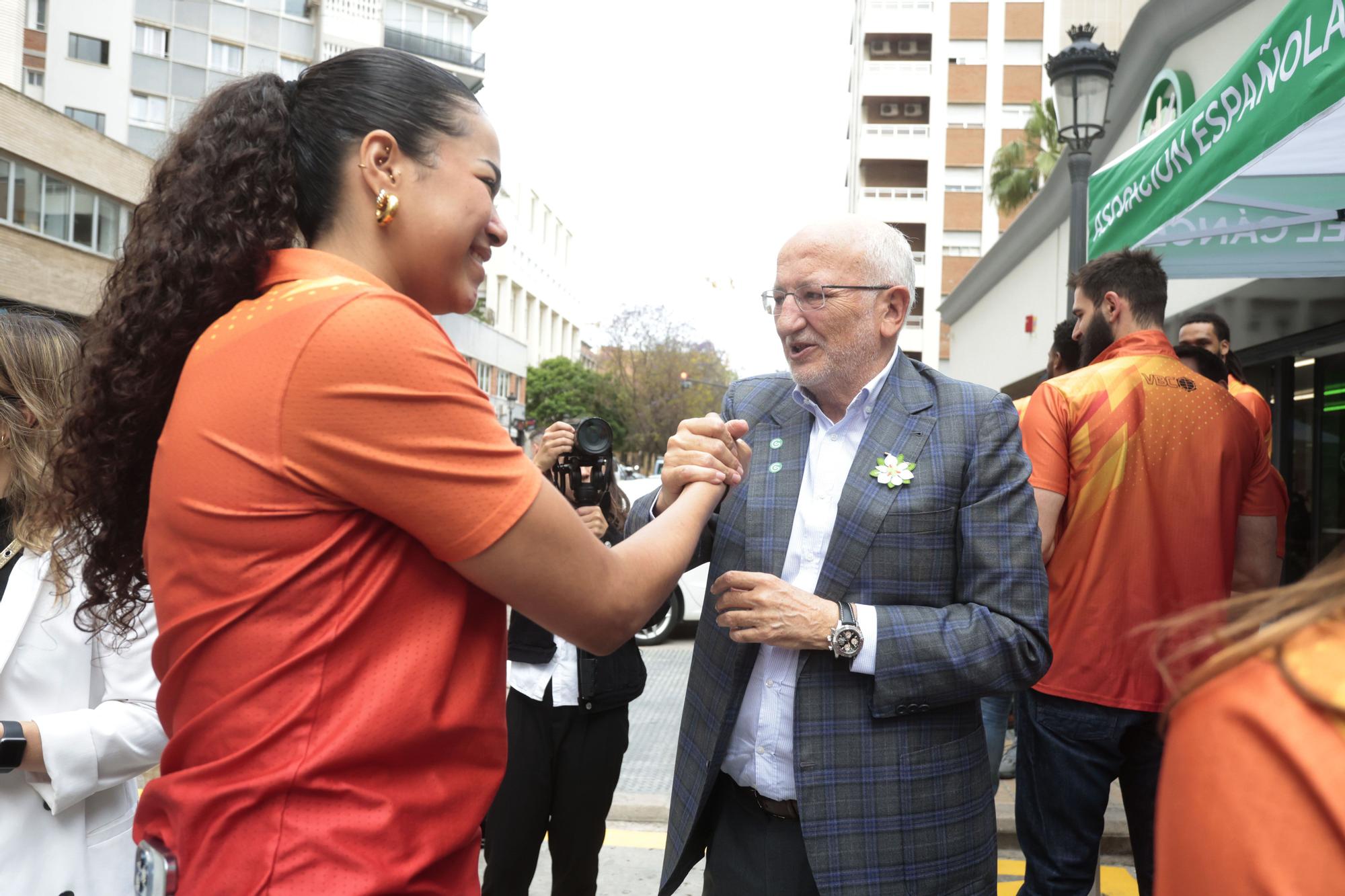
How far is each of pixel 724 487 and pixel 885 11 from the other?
159 feet

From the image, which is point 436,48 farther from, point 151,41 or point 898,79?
point 898,79

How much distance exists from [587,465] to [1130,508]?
185 centimetres

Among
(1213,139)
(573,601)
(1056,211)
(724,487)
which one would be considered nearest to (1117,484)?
(1213,139)

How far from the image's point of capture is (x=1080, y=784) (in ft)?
10.7

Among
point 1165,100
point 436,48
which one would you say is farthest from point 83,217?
point 1165,100

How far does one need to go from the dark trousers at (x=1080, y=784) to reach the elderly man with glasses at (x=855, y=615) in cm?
97

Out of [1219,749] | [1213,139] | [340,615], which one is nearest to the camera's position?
[1219,749]

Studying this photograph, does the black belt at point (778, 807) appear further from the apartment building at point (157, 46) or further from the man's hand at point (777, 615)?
the apartment building at point (157, 46)

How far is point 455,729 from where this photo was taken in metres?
1.38

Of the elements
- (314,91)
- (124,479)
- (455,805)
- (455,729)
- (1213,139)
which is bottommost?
(455,805)

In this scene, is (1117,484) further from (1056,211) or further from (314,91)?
(1056,211)

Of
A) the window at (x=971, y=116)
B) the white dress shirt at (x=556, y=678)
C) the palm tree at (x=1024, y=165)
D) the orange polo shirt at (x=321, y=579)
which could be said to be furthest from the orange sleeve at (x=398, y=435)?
the window at (x=971, y=116)

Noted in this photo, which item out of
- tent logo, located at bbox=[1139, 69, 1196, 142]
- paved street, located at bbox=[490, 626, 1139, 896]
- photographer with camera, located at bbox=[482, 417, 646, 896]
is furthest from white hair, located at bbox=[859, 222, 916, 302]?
tent logo, located at bbox=[1139, 69, 1196, 142]

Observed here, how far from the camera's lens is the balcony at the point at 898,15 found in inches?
1773
